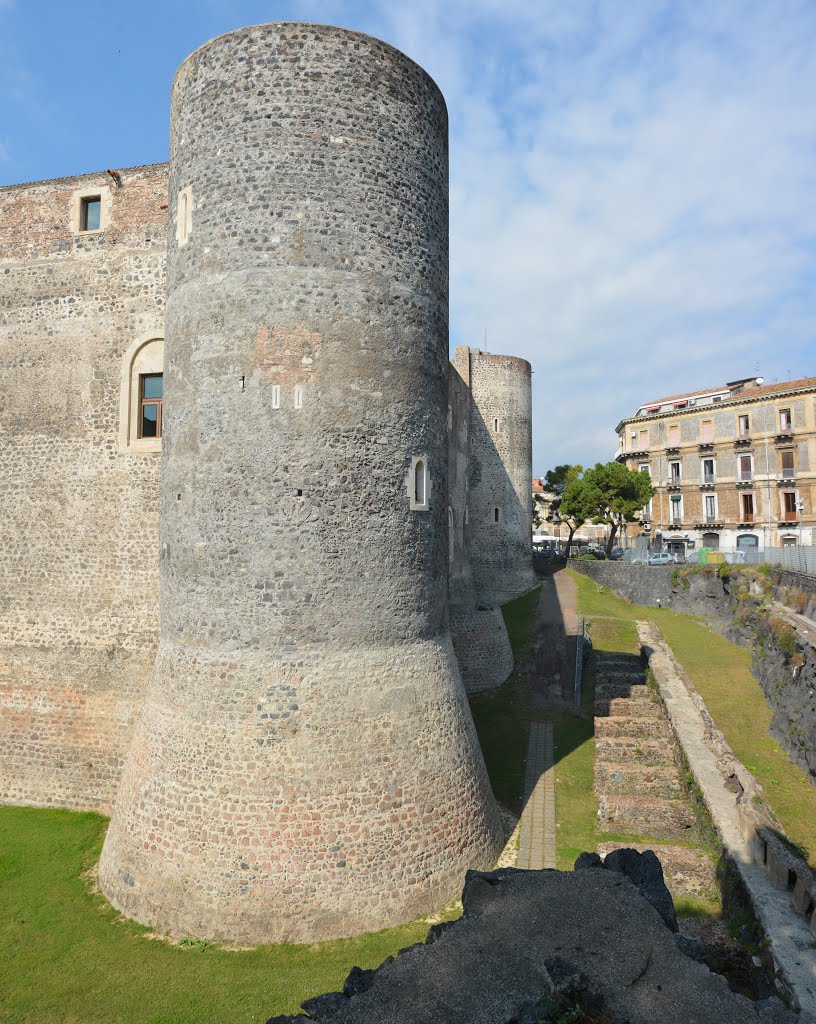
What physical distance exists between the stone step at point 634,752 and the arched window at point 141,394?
10.4m

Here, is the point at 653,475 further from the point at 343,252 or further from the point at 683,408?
the point at 343,252

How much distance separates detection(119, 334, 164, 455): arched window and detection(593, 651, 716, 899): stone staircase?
10.2m

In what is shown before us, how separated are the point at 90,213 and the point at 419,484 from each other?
345 inches

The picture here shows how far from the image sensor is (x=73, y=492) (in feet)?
41.8

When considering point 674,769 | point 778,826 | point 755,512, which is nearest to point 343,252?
point 778,826

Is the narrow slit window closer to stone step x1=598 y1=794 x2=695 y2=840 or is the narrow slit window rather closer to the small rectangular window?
stone step x1=598 y1=794 x2=695 y2=840

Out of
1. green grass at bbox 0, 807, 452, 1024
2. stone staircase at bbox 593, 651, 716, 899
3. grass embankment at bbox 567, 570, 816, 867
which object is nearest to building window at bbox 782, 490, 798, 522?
grass embankment at bbox 567, 570, 816, 867

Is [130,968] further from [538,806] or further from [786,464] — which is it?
[786,464]

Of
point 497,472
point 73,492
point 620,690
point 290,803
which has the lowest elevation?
point 620,690

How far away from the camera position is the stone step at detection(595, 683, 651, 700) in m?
17.3

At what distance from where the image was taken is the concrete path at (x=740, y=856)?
634 cm

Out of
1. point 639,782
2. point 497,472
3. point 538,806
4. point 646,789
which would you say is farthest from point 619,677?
point 497,472

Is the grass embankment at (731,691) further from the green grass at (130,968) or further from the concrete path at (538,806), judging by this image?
the green grass at (130,968)

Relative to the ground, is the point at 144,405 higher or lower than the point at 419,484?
higher
